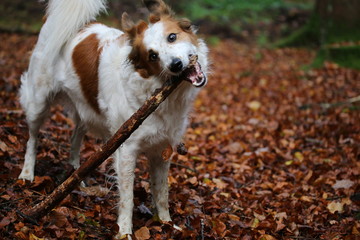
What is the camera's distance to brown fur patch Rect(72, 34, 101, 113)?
14.3 ft

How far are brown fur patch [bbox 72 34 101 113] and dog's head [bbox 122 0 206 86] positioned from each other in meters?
0.64

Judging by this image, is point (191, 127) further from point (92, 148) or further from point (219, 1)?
point (219, 1)

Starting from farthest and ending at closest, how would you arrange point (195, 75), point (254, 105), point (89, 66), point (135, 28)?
point (254, 105) < point (89, 66) < point (135, 28) < point (195, 75)

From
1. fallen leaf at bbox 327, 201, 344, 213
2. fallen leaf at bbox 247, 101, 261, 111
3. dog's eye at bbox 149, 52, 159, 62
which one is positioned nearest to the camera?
dog's eye at bbox 149, 52, 159, 62

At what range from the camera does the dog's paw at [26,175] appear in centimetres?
463

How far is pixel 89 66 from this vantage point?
4.40 meters

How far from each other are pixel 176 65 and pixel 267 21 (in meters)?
16.0

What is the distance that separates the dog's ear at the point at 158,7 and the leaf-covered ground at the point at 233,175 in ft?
2.44

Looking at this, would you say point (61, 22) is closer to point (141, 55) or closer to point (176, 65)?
point (141, 55)

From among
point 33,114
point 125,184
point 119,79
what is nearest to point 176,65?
point 119,79

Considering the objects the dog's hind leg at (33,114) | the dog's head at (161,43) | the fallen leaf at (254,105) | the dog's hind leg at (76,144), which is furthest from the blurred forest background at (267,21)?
the dog's head at (161,43)

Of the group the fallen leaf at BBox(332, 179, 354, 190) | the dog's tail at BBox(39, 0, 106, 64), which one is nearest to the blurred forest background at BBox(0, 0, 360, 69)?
the dog's tail at BBox(39, 0, 106, 64)

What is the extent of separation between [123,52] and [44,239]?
1.85m

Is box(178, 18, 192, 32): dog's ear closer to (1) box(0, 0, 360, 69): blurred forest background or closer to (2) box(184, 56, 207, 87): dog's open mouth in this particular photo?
(2) box(184, 56, 207, 87): dog's open mouth
